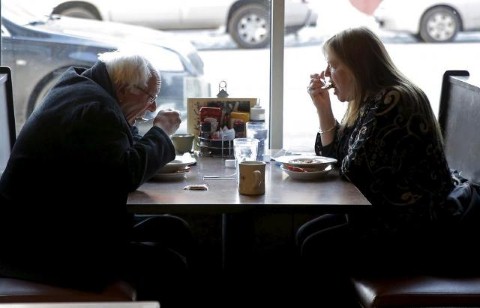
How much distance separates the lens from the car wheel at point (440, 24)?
134 inches

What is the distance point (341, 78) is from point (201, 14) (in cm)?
99

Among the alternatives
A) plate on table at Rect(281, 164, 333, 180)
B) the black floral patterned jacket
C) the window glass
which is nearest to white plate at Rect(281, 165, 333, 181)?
plate on table at Rect(281, 164, 333, 180)

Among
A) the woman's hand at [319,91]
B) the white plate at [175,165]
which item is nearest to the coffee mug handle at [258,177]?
the white plate at [175,165]

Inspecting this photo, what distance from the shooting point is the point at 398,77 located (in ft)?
8.37

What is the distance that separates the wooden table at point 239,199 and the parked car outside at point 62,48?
35.3 inches

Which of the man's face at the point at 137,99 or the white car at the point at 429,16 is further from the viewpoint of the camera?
the white car at the point at 429,16

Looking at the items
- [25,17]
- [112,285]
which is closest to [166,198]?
[112,285]

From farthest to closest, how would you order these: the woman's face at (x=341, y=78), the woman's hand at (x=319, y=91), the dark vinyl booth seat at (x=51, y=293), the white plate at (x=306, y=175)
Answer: the woman's hand at (x=319, y=91) < the woman's face at (x=341, y=78) < the white plate at (x=306, y=175) < the dark vinyl booth seat at (x=51, y=293)

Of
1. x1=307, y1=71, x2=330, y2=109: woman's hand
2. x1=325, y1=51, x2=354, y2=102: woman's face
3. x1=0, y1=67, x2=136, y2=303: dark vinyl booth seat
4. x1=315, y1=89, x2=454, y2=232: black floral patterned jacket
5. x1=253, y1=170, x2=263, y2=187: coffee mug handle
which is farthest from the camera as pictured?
x1=307, y1=71, x2=330, y2=109: woman's hand

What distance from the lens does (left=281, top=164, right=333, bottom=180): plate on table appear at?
2494mm

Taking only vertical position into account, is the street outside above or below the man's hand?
above

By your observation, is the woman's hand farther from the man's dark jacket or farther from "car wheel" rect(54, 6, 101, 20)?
"car wheel" rect(54, 6, 101, 20)

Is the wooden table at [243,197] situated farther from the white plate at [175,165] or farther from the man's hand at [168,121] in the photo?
the man's hand at [168,121]

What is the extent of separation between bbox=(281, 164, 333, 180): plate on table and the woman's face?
0.94 feet
